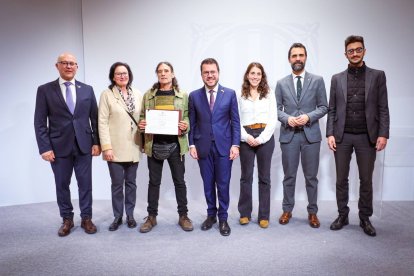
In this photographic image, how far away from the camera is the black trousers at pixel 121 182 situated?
338 centimetres

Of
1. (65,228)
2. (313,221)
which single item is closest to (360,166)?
(313,221)

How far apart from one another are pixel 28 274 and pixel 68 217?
0.86 m

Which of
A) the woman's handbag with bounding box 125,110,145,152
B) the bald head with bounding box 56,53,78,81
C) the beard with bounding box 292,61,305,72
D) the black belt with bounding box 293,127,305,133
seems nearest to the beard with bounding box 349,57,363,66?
the beard with bounding box 292,61,305,72

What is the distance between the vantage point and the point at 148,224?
343 cm

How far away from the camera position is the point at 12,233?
3438 millimetres

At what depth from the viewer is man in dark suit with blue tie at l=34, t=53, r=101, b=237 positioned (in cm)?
317

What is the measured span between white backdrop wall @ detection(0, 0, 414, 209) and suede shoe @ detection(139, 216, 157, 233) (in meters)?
1.76

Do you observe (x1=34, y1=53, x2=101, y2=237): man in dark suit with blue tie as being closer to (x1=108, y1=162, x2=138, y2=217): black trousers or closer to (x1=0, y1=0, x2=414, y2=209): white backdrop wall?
(x1=108, y1=162, x2=138, y2=217): black trousers

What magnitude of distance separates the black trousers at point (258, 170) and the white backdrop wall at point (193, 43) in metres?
1.26

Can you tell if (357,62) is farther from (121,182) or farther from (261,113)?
(121,182)

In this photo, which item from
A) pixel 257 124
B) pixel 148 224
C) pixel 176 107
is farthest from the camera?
pixel 148 224

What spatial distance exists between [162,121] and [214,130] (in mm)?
486

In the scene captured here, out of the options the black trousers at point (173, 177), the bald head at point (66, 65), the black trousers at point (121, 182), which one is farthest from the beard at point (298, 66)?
the bald head at point (66, 65)

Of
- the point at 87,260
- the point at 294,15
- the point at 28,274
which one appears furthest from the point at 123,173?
the point at 294,15
